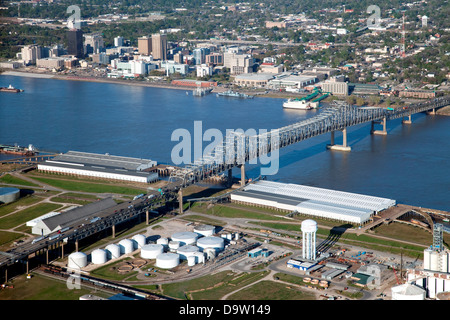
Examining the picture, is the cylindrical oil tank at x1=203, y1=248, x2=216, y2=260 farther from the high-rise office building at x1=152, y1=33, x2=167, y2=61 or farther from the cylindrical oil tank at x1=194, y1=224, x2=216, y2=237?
the high-rise office building at x1=152, y1=33, x2=167, y2=61

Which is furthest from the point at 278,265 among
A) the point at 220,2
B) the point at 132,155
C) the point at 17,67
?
the point at 220,2

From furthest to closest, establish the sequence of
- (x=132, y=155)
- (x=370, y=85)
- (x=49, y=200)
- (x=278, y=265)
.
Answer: (x=370, y=85) → (x=132, y=155) → (x=49, y=200) → (x=278, y=265)

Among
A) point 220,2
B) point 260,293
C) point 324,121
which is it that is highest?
point 220,2

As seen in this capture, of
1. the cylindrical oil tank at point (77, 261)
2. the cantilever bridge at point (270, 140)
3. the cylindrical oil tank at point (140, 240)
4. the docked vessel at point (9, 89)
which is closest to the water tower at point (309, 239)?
the cylindrical oil tank at point (140, 240)

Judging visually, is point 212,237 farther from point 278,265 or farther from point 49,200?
point 49,200

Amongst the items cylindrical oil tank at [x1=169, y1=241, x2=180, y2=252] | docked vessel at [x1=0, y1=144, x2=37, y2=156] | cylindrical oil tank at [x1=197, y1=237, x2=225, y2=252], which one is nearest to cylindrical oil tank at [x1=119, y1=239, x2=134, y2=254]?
cylindrical oil tank at [x1=169, y1=241, x2=180, y2=252]

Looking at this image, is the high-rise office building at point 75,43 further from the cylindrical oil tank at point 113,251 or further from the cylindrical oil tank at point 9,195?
the cylindrical oil tank at point 113,251
